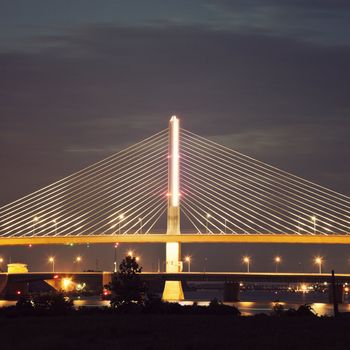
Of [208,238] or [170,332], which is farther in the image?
[208,238]

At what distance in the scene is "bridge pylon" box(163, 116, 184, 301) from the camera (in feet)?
363

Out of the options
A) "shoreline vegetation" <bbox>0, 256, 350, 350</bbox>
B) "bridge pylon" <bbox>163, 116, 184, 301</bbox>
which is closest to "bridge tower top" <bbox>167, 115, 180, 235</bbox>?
"bridge pylon" <bbox>163, 116, 184, 301</bbox>

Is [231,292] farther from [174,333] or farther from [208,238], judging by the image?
[174,333]

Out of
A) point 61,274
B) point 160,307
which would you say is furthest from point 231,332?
point 61,274

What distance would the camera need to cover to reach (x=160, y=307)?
54.7m

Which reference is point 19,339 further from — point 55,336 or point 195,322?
point 195,322

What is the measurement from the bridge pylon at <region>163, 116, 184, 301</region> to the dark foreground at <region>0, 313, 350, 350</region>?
62514 mm

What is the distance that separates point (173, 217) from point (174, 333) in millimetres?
71982

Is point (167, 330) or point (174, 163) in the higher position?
point (174, 163)

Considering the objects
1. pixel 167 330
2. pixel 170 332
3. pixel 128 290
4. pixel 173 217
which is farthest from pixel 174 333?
pixel 173 217

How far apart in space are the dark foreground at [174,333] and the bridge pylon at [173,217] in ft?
205

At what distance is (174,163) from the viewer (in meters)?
116

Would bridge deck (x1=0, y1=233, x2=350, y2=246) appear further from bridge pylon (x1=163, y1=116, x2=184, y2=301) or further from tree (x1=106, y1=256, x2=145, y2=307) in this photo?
tree (x1=106, y1=256, x2=145, y2=307)

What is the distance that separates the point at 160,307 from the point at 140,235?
62051mm
